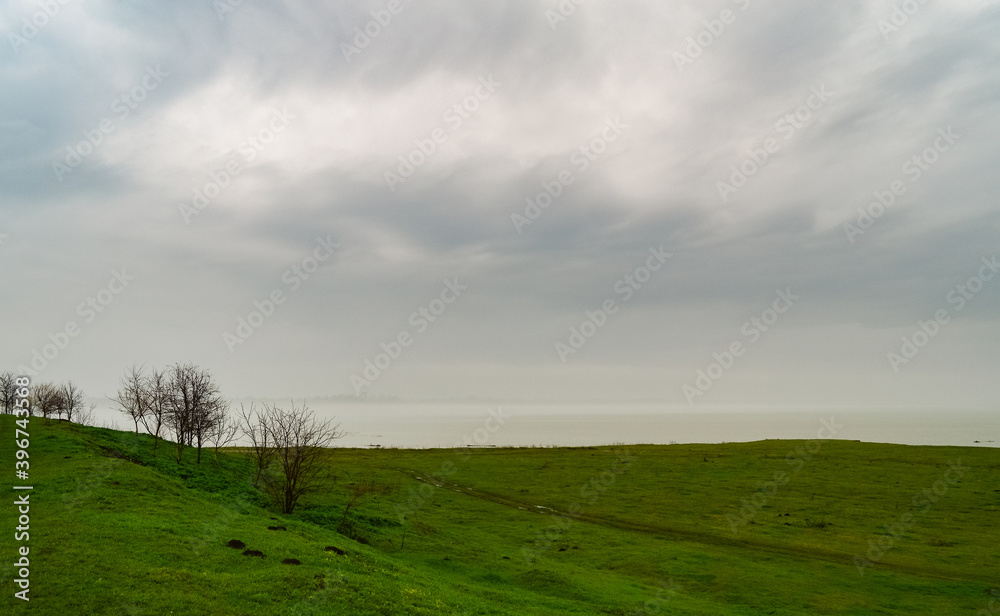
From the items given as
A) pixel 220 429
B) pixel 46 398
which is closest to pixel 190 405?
pixel 220 429

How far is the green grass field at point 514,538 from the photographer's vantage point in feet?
61.8

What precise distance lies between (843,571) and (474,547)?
77.2ft

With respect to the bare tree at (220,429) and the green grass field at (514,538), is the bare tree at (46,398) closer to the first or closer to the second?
the bare tree at (220,429)

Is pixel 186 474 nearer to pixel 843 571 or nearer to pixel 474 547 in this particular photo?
Result: pixel 474 547

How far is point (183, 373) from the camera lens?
2559 inches

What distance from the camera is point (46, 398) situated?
293 feet

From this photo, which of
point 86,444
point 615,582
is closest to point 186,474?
point 86,444

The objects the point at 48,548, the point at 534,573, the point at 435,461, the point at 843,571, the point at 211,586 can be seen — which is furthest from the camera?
the point at 435,461

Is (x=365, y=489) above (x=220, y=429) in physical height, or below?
below

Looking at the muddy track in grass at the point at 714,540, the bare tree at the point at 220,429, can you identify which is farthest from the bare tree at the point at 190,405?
the muddy track in grass at the point at 714,540

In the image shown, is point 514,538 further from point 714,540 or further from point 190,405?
point 190,405

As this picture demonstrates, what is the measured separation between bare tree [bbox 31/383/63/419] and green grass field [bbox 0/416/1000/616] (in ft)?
166

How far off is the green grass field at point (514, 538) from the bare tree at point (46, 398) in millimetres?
50492

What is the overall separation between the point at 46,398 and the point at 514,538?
283 ft
